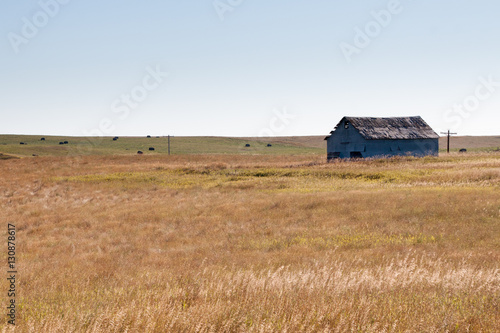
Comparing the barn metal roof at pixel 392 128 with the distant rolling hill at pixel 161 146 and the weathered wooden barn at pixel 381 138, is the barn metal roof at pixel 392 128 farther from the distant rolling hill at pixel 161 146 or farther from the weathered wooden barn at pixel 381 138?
the distant rolling hill at pixel 161 146

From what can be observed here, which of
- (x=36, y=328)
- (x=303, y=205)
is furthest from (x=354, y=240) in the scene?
(x=36, y=328)

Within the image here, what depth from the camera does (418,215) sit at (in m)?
15.9

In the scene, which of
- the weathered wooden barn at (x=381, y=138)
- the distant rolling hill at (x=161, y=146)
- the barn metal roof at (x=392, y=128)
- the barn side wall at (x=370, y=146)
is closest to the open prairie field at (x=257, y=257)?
the barn side wall at (x=370, y=146)

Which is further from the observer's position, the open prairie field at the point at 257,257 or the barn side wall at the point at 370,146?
the barn side wall at the point at 370,146

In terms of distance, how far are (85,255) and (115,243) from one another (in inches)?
79.1

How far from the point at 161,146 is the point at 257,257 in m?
111

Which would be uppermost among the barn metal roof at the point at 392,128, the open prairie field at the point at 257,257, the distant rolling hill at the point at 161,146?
the barn metal roof at the point at 392,128

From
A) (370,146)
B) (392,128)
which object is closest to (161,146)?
(392,128)

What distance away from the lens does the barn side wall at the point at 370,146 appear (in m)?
51.2

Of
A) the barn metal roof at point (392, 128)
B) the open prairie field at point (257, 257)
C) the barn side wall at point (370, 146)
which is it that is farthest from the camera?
the barn metal roof at point (392, 128)

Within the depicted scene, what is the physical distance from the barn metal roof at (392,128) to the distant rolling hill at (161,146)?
53.9 metres

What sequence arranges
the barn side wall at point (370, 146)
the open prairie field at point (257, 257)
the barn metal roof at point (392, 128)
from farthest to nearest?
1. the barn metal roof at point (392, 128)
2. the barn side wall at point (370, 146)
3. the open prairie field at point (257, 257)

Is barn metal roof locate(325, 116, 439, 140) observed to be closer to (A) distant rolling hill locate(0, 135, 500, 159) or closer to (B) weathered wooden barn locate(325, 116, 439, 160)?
(B) weathered wooden barn locate(325, 116, 439, 160)

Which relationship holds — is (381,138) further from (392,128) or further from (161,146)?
(161,146)
